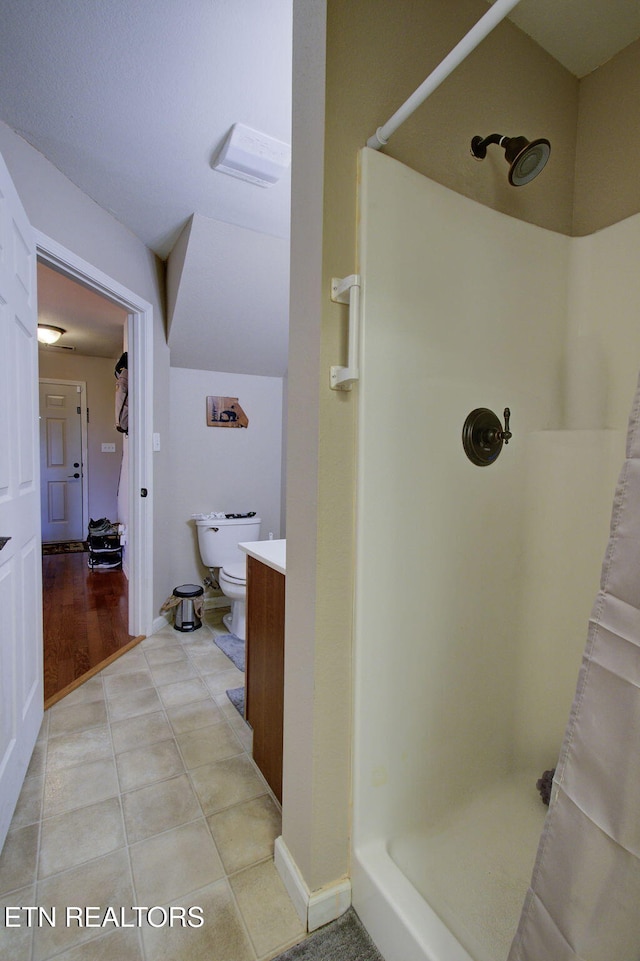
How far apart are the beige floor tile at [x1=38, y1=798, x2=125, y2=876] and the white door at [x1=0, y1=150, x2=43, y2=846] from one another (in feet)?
0.42

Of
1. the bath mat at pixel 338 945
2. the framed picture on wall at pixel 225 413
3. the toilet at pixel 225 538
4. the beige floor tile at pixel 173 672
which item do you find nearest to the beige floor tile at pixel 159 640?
the beige floor tile at pixel 173 672

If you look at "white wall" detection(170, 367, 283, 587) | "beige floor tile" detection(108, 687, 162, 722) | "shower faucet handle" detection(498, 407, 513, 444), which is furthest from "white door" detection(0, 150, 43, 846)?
"shower faucet handle" detection(498, 407, 513, 444)

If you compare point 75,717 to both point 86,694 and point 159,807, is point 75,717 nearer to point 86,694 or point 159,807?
point 86,694

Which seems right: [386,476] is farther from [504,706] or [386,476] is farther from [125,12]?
[125,12]

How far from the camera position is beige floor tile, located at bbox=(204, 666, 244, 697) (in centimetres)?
202

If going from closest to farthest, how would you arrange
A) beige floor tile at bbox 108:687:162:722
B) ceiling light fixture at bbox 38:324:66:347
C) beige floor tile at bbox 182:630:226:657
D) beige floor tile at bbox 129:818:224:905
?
beige floor tile at bbox 129:818:224:905, beige floor tile at bbox 108:687:162:722, beige floor tile at bbox 182:630:226:657, ceiling light fixture at bbox 38:324:66:347

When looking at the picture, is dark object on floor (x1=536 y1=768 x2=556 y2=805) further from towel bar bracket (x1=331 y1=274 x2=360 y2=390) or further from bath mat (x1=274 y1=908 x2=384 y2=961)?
towel bar bracket (x1=331 y1=274 x2=360 y2=390)

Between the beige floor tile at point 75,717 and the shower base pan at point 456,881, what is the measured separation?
1270 mm

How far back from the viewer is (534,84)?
1.26m

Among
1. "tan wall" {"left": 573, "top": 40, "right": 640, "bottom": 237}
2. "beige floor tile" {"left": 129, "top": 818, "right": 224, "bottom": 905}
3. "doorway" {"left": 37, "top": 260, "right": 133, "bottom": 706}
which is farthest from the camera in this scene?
"doorway" {"left": 37, "top": 260, "right": 133, "bottom": 706}

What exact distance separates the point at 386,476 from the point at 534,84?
130cm

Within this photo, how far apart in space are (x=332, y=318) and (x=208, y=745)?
161 centimetres

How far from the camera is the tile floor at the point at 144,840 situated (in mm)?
975

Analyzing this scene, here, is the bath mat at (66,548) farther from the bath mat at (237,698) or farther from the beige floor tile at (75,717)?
the bath mat at (237,698)
